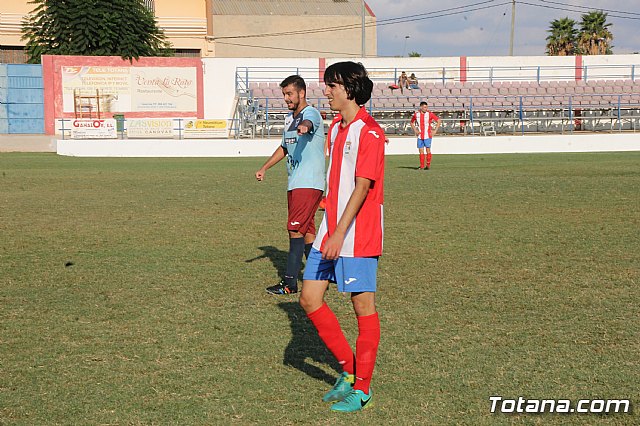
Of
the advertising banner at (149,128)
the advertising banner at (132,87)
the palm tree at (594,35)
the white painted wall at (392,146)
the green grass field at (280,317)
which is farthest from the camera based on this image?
the palm tree at (594,35)

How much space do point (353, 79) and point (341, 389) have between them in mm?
1756

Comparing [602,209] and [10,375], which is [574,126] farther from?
[10,375]

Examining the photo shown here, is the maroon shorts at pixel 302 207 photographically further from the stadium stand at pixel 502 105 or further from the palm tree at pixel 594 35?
the palm tree at pixel 594 35

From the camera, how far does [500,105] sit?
4125cm

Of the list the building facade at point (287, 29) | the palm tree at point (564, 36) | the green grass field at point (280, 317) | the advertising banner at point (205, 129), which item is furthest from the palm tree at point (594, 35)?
the green grass field at point (280, 317)

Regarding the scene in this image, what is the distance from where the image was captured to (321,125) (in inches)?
284

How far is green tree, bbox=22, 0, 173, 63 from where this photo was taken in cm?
4156

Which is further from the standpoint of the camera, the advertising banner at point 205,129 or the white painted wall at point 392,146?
the advertising banner at point 205,129

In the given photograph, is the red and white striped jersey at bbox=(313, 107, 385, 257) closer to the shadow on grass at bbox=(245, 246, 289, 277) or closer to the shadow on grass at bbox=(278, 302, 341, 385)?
the shadow on grass at bbox=(278, 302, 341, 385)

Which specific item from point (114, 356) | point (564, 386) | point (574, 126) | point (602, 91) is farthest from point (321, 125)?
point (602, 91)

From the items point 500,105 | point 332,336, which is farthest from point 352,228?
point 500,105

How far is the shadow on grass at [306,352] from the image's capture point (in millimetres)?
5105

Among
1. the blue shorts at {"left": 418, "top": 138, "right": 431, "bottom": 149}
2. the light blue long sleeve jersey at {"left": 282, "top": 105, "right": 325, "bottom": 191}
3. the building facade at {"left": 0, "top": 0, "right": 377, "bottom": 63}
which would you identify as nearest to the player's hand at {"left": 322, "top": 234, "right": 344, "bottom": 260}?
the light blue long sleeve jersey at {"left": 282, "top": 105, "right": 325, "bottom": 191}

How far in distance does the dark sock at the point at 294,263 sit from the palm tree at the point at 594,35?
6566 cm
